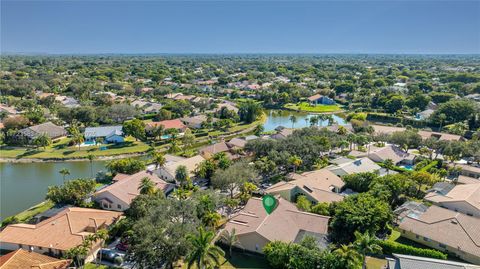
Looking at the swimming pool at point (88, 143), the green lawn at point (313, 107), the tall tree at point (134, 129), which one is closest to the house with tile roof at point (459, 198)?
the tall tree at point (134, 129)

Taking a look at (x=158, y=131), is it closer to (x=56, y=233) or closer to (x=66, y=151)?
(x=66, y=151)

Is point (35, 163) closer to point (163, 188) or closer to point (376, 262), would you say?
point (163, 188)

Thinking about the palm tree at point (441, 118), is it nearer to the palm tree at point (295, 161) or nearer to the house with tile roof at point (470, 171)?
the house with tile roof at point (470, 171)

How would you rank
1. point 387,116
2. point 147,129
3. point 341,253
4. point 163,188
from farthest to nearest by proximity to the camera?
1. point 387,116
2. point 147,129
3. point 163,188
4. point 341,253

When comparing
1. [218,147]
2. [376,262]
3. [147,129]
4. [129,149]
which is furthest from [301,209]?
[147,129]

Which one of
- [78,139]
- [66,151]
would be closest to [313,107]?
[78,139]
